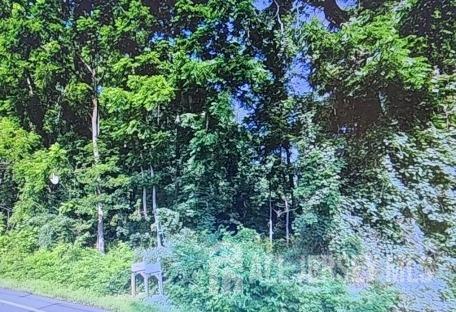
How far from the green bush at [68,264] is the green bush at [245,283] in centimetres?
48

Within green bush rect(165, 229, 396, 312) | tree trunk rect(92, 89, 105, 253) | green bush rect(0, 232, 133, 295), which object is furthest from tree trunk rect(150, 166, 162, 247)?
tree trunk rect(92, 89, 105, 253)

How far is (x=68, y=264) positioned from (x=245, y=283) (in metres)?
1.66

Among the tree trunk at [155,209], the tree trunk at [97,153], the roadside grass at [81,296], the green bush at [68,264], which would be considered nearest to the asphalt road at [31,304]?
the roadside grass at [81,296]

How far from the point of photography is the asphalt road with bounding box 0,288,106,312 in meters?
2.99

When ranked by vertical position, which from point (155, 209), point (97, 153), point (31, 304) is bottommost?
point (31, 304)

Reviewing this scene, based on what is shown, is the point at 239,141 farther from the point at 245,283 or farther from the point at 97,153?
the point at 97,153

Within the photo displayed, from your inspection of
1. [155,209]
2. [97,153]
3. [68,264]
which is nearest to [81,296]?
[68,264]

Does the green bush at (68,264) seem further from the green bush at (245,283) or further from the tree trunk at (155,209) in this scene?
the green bush at (245,283)

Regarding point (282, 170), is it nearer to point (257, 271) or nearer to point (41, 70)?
point (257, 271)

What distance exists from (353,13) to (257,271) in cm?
160

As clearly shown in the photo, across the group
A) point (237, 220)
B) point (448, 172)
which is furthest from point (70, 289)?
point (448, 172)

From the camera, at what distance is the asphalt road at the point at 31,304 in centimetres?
299

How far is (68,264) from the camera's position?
3.35 meters

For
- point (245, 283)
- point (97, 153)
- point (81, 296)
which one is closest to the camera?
point (245, 283)
